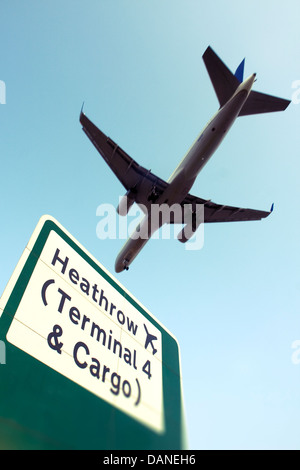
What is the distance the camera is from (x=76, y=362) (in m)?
4.11

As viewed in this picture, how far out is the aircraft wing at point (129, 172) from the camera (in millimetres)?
19369

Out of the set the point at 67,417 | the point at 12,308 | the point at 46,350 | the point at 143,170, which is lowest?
the point at 67,417

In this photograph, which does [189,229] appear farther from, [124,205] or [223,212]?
[124,205]

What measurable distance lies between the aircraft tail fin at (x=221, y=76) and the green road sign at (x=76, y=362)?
1548 cm

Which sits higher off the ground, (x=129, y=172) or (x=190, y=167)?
(x=129, y=172)

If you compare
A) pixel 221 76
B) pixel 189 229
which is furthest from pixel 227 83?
pixel 189 229

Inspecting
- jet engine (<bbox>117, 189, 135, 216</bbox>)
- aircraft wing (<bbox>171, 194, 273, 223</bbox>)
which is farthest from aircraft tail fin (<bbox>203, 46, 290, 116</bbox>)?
jet engine (<bbox>117, 189, 135, 216</bbox>)

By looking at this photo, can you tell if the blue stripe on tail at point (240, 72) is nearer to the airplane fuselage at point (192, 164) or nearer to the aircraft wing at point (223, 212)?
the airplane fuselage at point (192, 164)

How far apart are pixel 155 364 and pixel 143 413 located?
113cm

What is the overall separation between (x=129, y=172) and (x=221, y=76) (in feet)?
26.8

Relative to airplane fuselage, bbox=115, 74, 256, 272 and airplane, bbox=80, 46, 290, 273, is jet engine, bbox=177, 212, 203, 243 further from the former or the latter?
airplane fuselage, bbox=115, 74, 256, 272
